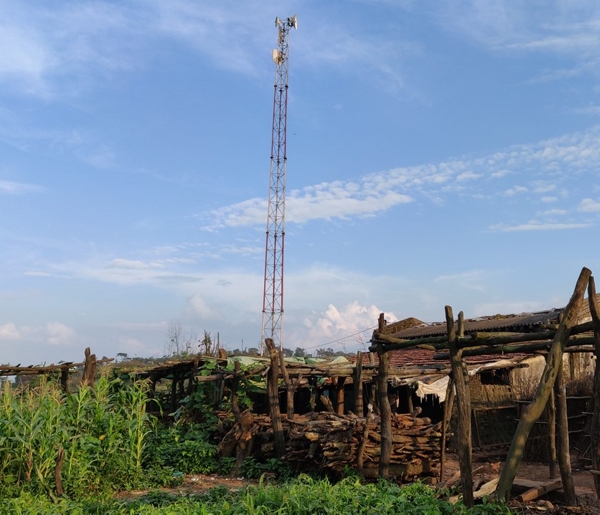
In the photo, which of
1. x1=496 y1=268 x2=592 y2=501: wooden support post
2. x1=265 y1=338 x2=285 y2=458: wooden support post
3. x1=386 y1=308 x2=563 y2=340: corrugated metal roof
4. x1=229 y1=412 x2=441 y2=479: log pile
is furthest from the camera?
x1=386 y1=308 x2=563 y2=340: corrugated metal roof

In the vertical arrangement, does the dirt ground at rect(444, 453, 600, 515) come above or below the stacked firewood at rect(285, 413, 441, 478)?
below

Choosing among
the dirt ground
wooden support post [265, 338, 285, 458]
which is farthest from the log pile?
the dirt ground

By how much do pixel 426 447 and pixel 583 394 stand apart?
6.40m

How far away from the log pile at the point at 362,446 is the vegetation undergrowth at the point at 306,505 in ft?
7.00

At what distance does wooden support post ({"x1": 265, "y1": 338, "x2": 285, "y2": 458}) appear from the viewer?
39.5 ft

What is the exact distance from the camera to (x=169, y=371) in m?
16.2

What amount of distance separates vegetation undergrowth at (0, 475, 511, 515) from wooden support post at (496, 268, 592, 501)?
A: 0.31m

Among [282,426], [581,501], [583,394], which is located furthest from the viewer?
[583,394]

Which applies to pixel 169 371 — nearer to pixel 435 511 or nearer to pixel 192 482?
pixel 192 482

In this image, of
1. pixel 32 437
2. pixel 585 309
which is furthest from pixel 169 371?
pixel 585 309

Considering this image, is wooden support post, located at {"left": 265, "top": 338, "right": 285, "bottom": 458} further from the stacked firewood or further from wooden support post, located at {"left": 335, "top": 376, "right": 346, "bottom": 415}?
wooden support post, located at {"left": 335, "top": 376, "right": 346, "bottom": 415}

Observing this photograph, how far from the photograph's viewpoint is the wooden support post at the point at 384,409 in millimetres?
9086

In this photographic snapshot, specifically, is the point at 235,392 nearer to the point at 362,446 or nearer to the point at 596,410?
the point at 362,446

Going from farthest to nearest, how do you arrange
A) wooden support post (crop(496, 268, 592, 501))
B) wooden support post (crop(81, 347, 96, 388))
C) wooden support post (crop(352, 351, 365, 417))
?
1. wooden support post (crop(81, 347, 96, 388))
2. wooden support post (crop(352, 351, 365, 417))
3. wooden support post (crop(496, 268, 592, 501))
